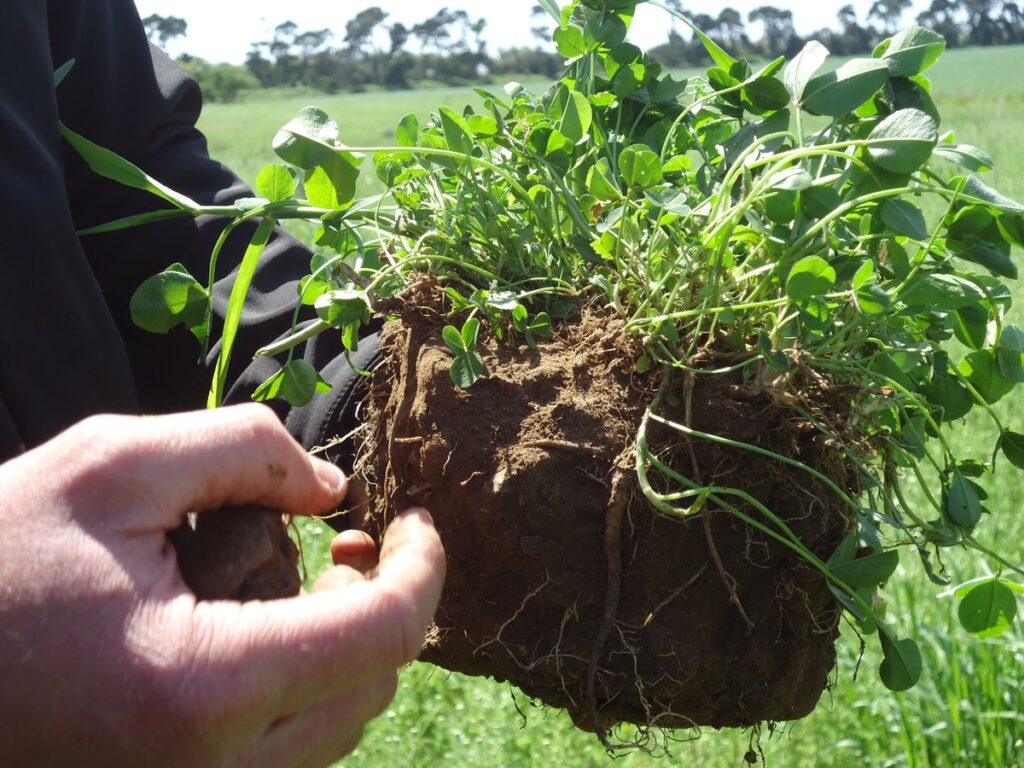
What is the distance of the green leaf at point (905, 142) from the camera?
0.67 meters

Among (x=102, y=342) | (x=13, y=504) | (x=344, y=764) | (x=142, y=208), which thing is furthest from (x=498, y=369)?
(x=344, y=764)

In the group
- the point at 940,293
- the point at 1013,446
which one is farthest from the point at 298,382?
the point at 1013,446

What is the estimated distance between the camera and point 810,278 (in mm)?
657

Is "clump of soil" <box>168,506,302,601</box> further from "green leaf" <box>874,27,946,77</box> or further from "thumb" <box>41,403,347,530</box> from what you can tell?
"green leaf" <box>874,27,946,77</box>

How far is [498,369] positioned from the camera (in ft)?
2.56

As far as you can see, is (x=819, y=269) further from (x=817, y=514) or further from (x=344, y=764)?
(x=344, y=764)

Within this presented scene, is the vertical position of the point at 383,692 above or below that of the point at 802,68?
below

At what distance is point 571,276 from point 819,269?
0.79 feet

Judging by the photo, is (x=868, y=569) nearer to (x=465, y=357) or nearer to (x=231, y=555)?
(x=465, y=357)

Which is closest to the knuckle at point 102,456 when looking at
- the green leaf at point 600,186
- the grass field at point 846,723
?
the green leaf at point 600,186

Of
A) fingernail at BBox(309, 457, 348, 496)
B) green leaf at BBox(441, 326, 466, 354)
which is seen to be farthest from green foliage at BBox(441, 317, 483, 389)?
fingernail at BBox(309, 457, 348, 496)

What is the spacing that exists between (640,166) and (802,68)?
0.16 meters

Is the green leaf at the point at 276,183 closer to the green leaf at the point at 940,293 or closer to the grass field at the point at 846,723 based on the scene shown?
the green leaf at the point at 940,293

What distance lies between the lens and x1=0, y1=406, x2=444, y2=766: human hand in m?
0.55
